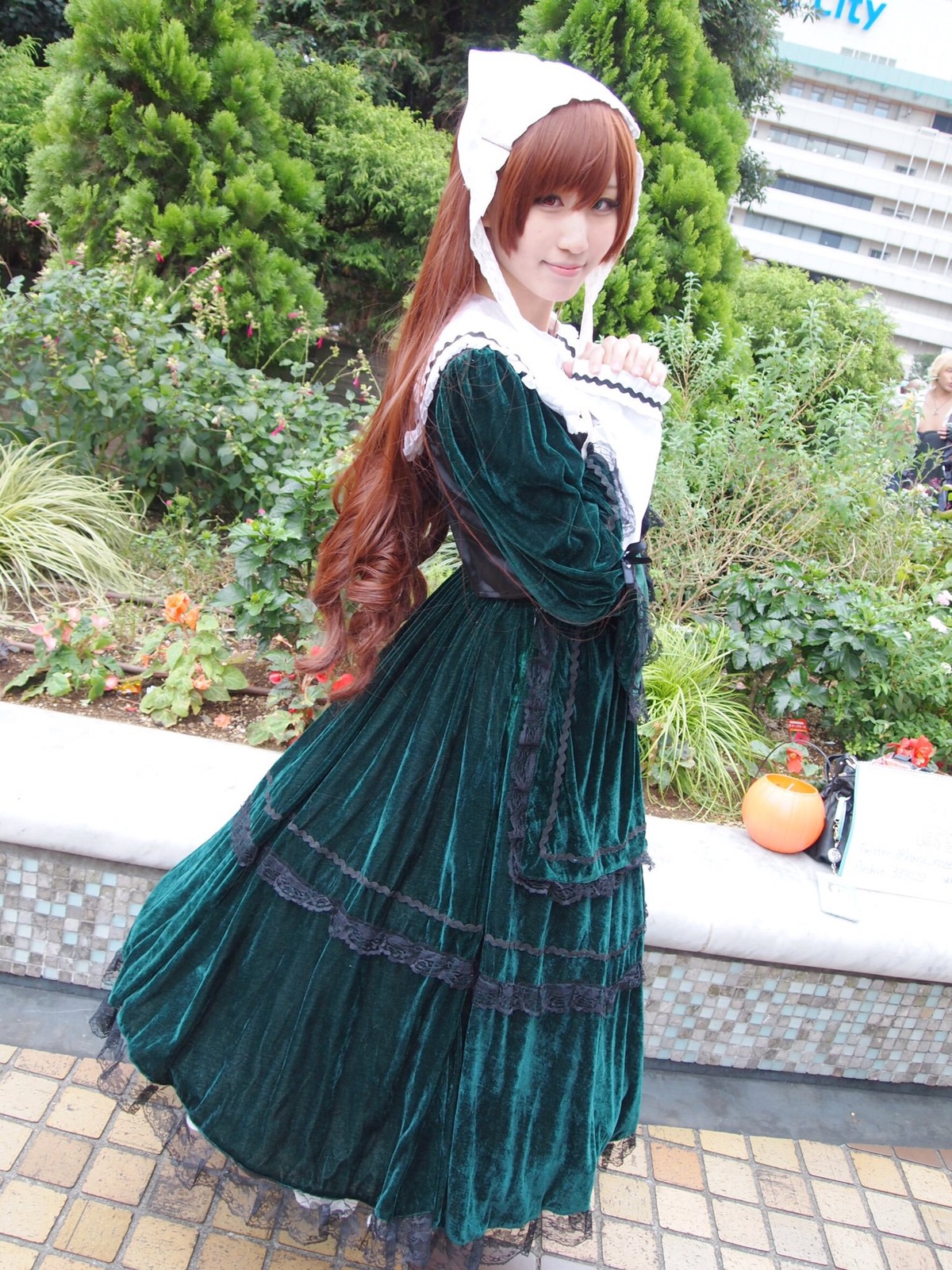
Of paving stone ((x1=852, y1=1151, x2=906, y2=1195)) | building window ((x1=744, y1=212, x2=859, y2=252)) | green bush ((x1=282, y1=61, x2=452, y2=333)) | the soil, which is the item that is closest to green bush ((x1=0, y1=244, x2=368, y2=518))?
the soil

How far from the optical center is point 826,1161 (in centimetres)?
202

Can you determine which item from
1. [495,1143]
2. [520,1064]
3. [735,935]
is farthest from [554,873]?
[735,935]

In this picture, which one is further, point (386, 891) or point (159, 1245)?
point (159, 1245)

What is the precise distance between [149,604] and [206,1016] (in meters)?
1.94

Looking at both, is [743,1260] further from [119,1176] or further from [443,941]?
[119,1176]

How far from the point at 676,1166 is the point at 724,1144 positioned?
0.14 m

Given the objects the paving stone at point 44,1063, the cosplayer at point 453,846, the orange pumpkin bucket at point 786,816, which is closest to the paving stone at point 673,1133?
the orange pumpkin bucket at point 786,816

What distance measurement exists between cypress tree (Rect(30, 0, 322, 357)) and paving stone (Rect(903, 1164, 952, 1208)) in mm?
3630

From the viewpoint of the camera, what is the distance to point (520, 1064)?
1.28m

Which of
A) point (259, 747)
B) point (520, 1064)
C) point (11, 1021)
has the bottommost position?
point (11, 1021)

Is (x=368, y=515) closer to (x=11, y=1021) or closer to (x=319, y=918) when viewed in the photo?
(x=319, y=918)

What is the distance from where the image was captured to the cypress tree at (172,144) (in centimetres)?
373

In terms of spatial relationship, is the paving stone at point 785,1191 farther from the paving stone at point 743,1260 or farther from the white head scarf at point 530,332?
the white head scarf at point 530,332

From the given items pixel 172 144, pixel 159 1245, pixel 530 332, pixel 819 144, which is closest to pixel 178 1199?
pixel 159 1245
